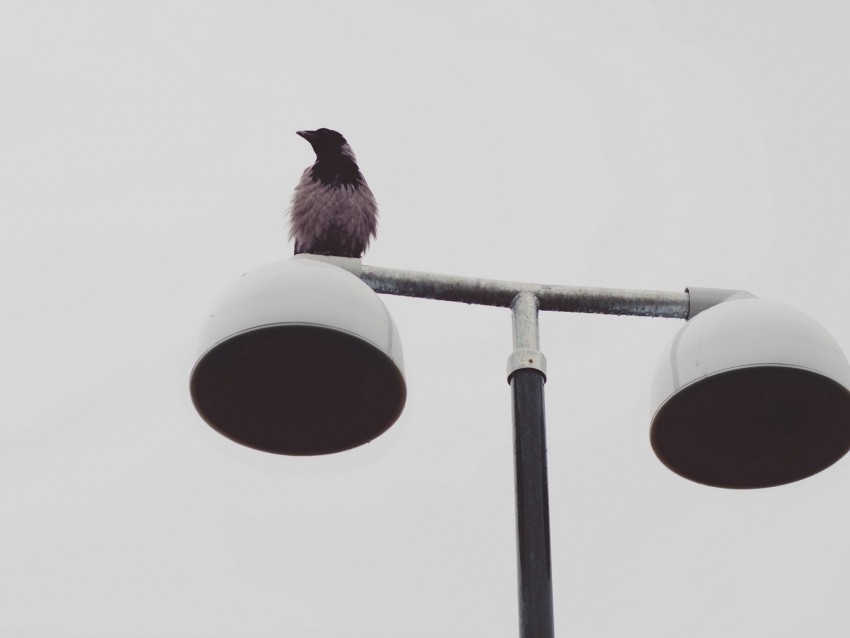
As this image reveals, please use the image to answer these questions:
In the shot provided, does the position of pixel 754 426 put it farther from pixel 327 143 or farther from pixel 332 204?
pixel 327 143

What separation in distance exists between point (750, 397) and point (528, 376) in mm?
562

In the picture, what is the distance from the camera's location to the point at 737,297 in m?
2.79

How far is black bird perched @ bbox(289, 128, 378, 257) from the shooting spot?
4.59 metres

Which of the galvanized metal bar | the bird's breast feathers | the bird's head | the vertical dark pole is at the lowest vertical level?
the vertical dark pole

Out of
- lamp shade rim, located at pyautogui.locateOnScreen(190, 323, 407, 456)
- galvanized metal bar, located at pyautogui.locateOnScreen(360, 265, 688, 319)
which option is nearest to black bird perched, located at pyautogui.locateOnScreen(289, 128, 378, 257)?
galvanized metal bar, located at pyautogui.locateOnScreen(360, 265, 688, 319)

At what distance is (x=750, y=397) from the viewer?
265cm

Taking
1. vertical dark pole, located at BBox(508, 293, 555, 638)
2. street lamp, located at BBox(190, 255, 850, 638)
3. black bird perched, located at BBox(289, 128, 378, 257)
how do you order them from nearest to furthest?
vertical dark pole, located at BBox(508, 293, 555, 638)
street lamp, located at BBox(190, 255, 850, 638)
black bird perched, located at BBox(289, 128, 378, 257)

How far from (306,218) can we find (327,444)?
201 centimetres

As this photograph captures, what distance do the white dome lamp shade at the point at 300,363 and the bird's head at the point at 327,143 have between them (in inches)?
98.5

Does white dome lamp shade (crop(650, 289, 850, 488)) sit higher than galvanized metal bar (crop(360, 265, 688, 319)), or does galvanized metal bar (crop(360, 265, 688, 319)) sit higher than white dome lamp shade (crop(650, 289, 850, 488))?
galvanized metal bar (crop(360, 265, 688, 319))

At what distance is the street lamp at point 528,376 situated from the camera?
2.45m

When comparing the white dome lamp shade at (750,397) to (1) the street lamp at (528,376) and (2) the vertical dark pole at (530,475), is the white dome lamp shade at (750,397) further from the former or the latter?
(2) the vertical dark pole at (530,475)

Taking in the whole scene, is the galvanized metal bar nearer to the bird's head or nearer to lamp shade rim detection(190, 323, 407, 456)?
lamp shade rim detection(190, 323, 407, 456)

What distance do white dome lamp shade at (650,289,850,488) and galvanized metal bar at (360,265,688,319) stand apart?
95 millimetres
